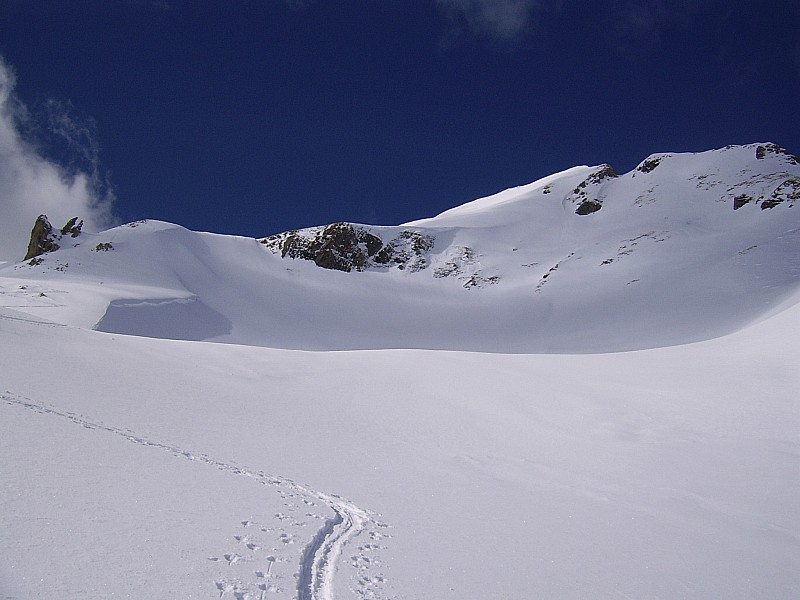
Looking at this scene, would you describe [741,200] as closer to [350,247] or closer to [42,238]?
[350,247]

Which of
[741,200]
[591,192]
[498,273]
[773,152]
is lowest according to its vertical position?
[498,273]

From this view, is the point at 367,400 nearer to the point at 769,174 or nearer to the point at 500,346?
the point at 500,346

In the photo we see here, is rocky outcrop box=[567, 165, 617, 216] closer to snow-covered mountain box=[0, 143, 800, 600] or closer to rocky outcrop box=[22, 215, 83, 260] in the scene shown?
snow-covered mountain box=[0, 143, 800, 600]

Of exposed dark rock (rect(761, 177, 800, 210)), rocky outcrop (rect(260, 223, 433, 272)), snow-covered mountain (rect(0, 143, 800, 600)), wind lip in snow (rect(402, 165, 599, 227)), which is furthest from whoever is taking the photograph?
wind lip in snow (rect(402, 165, 599, 227))

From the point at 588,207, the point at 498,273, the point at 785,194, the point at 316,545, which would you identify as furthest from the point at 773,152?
the point at 316,545

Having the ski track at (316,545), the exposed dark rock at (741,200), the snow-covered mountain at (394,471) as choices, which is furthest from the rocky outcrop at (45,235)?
the exposed dark rock at (741,200)

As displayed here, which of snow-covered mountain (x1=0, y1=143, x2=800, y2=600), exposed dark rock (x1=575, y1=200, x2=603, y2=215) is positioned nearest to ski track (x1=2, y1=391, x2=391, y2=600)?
snow-covered mountain (x1=0, y1=143, x2=800, y2=600)

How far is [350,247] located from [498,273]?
22534 millimetres

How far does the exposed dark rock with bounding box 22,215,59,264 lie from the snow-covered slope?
3.02 m

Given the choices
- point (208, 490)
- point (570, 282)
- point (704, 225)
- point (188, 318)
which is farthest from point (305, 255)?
point (208, 490)

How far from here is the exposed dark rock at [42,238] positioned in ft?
200

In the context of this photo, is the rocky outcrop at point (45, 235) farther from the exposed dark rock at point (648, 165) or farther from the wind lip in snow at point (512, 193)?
the exposed dark rock at point (648, 165)

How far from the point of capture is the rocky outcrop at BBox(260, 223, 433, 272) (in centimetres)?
7319

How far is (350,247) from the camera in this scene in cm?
7512
